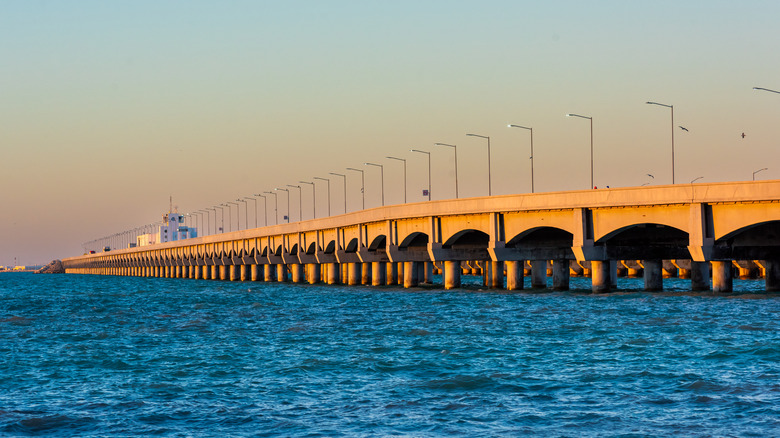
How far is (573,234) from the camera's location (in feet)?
204

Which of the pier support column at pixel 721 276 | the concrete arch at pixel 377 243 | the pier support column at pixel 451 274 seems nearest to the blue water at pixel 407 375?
the pier support column at pixel 721 276

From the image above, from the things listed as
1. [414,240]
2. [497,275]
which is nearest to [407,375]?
[497,275]

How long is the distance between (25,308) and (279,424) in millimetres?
53714

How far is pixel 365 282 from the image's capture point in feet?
329

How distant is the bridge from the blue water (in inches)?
332

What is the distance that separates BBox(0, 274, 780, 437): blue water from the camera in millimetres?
18328

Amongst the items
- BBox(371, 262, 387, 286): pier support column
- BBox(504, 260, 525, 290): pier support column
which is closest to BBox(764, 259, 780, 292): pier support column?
BBox(504, 260, 525, 290): pier support column

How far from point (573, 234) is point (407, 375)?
39.4m

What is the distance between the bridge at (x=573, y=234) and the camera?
54.0 m

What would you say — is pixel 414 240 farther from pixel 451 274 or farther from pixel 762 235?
pixel 762 235

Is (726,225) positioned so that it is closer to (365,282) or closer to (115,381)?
(115,381)

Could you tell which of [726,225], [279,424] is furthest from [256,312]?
[279,424]

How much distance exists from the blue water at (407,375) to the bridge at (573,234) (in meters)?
8.44

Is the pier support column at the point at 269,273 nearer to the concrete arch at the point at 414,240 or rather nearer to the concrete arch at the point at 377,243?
the concrete arch at the point at 377,243
